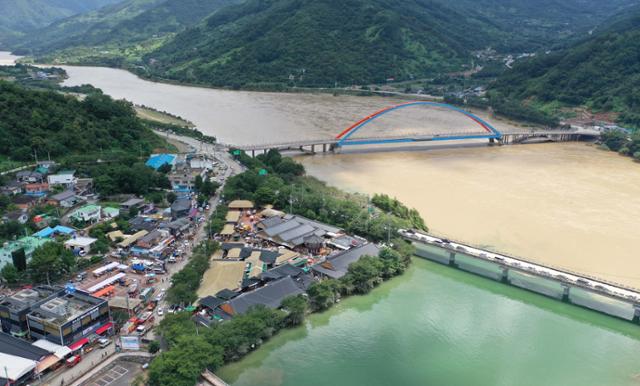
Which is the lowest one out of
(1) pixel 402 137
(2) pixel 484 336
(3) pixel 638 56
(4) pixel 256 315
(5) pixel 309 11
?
(2) pixel 484 336

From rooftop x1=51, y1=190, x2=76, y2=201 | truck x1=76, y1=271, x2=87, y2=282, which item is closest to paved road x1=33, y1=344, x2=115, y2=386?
truck x1=76, y1=271, x2=87, y2=282

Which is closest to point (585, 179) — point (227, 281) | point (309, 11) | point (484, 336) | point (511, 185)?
point (511, 185)

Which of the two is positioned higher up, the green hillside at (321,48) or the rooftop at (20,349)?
the green hillside at (321,48)

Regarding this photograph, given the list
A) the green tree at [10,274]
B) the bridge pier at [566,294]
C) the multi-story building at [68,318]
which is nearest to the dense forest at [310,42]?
the green tree at [10,274]

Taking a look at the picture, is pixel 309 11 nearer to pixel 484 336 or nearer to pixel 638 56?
pixel 638 56

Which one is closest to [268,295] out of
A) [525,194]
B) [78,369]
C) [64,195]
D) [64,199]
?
[78,369]

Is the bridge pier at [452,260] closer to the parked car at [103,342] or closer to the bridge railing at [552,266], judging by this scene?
the bridge railing at [552,266]
